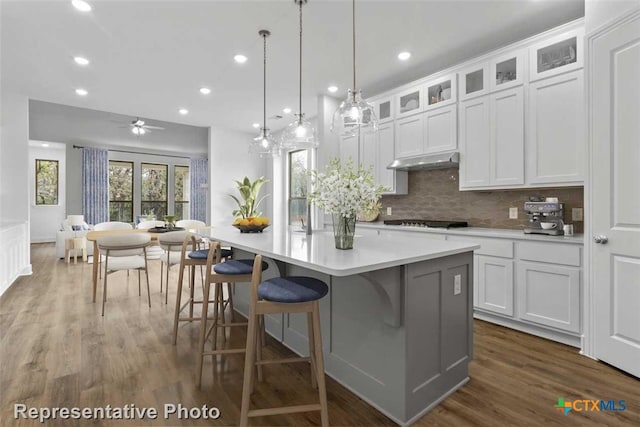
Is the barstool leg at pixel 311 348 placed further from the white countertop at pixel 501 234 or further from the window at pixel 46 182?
the window at pixel 46 182

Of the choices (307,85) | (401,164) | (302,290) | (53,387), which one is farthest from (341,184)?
(307,85)

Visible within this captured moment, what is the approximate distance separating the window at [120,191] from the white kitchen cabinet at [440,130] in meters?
8.70

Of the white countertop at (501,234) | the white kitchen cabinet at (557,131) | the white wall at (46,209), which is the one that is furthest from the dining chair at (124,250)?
the white wall at (46,209)

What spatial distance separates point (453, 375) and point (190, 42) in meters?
3.86

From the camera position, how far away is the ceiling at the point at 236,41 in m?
2.85

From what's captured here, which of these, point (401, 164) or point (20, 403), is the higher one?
point (401, 164)

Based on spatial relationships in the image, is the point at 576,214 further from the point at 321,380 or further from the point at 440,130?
the point at 321,380

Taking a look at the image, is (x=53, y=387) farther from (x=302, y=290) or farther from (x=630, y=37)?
(x=630, y=37)

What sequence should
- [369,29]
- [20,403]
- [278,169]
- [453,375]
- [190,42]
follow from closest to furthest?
1. [20,403]
2. [453,375]
3. [369,29]
4. [190,42]
5. [278,169]

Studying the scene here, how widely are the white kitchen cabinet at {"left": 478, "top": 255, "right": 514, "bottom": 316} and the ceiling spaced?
227 centimetres

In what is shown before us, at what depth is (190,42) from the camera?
11.3ft

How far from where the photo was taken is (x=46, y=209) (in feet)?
31.6

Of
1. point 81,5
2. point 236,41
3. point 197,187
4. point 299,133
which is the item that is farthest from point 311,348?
point 197,187

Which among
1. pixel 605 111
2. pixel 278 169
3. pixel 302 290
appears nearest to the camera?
pixel 302 290
